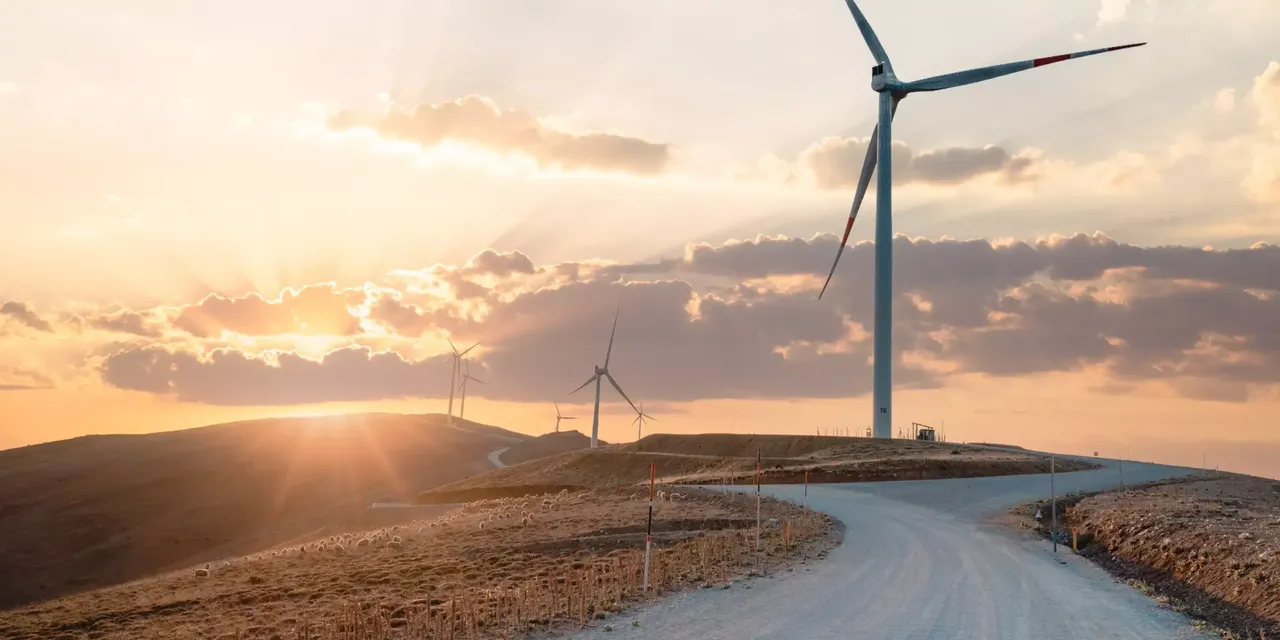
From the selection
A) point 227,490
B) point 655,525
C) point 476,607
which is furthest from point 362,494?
point 476,607

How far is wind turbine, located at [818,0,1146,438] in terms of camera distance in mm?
81750

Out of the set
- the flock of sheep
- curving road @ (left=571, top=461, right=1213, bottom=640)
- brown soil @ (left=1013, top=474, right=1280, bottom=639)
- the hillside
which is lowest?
the hillside

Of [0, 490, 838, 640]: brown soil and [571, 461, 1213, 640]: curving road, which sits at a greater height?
[571, 461, 1213, 640]: curving road

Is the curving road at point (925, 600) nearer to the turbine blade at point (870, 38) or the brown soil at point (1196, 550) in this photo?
the brown soil at point (1196, 550)

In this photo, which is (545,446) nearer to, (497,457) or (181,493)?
(497,457)

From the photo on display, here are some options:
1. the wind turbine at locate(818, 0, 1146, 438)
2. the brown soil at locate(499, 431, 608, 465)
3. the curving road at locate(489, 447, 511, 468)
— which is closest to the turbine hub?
the wind turbine at locate(818, 0, 1146, 438)

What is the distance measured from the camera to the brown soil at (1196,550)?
21547 millimetres

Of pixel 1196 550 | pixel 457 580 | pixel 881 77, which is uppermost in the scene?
pixel 881 77

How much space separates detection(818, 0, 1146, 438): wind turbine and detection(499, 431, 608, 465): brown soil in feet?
236

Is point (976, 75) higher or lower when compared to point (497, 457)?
higher

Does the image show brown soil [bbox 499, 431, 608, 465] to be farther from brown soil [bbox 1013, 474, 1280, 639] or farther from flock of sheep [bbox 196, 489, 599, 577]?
brown soil [bbox 1013, 474, 1280, 639]

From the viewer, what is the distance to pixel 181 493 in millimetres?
112688

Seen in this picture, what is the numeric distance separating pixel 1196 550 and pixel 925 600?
32.7 feet

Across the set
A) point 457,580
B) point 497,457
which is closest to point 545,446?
point 497,457
